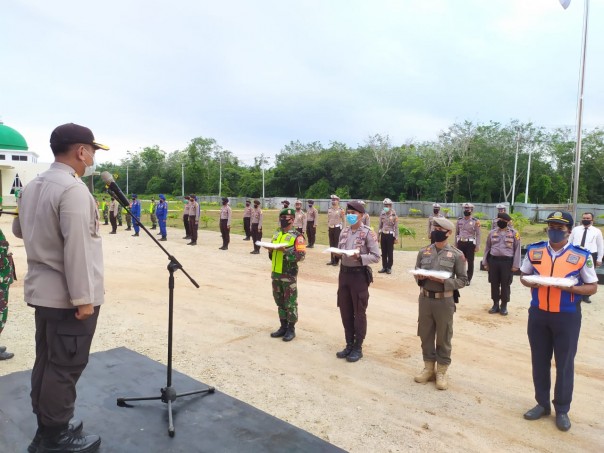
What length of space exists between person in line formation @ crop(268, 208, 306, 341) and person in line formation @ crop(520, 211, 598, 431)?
259 centimetres

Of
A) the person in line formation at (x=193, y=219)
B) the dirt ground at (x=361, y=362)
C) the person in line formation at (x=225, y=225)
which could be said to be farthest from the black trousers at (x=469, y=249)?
the person in line formation at (x=193, y=219)

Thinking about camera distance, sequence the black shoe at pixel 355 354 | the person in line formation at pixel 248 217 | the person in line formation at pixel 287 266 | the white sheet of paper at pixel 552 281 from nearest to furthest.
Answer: the white sheet of paper at pixel 552 281 → the black shoe at pixel 355 354 → the person in line formation at pixel 287 266 → the person in line formation at pixel 248 217

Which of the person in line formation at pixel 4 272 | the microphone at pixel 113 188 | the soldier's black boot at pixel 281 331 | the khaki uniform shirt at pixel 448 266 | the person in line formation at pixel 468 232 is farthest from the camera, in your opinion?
the person in line formation at pixel 468 232

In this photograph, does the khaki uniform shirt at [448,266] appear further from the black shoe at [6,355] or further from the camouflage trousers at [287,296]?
the black shoe at [6,355]

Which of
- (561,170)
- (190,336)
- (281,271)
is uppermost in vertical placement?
(561,170)

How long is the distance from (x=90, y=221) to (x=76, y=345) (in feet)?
2.31

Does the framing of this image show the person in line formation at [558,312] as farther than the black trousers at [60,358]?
Yes

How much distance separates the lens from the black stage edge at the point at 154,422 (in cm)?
285

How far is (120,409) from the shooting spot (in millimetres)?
3279

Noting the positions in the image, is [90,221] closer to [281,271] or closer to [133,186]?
[281,271]

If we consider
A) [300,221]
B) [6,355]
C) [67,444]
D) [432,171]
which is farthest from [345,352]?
[432,171]

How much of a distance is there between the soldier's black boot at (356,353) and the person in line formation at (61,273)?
10.2ft

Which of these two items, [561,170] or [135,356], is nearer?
[135,356]

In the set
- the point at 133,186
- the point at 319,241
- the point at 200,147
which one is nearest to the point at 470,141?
the point at 319,241
